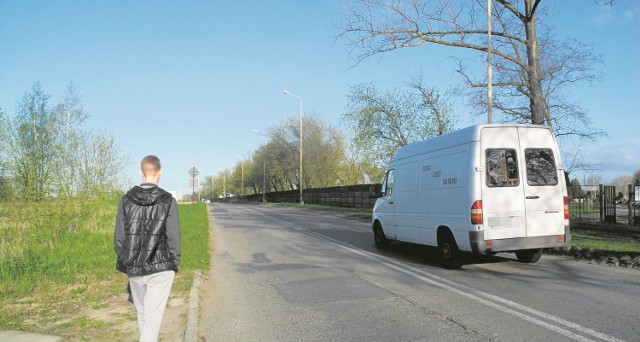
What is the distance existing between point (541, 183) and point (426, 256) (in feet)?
10.6

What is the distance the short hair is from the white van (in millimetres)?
5773

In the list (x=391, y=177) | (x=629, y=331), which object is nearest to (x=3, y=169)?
(x=391, y=177)

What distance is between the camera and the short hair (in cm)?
383

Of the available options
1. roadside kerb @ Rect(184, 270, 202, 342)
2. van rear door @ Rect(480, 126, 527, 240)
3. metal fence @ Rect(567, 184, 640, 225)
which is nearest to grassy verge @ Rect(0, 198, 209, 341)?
roadside kerb @ Rect(184, 270, 202, 342)

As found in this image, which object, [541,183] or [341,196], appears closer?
[541,183]

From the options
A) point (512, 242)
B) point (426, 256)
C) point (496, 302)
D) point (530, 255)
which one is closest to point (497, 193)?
point (512, 242)

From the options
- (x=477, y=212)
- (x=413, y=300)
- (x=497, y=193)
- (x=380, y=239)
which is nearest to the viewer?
(x=413, y=300)

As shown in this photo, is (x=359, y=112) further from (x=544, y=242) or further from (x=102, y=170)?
(x=544, y=242)

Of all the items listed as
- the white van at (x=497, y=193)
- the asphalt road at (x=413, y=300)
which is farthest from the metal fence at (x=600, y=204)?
the asphalt road at (x=413, y=300)

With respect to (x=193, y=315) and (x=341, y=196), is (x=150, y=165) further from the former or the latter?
(x=341, y=196)

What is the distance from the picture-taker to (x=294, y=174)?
64375 millimetres

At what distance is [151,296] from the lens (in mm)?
3732

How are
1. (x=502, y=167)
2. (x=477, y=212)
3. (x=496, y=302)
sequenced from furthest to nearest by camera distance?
(x=502, y=167) → (x=477, y=212) → (x=496, y=302)

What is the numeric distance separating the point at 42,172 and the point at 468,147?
977 centimetres
